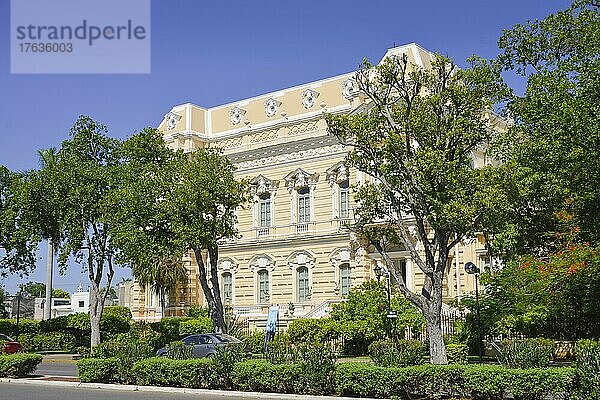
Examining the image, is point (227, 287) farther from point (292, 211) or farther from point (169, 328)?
point (169, 328)

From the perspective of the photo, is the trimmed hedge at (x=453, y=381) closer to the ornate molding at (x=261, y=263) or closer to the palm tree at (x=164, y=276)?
the ornate molding at (x=261, y=263)

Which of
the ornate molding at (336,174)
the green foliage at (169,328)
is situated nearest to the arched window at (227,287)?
the green foliage at (169,328)

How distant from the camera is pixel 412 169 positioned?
68.9ft

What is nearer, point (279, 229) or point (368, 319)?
point (368, 319)

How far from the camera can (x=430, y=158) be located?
802 inches

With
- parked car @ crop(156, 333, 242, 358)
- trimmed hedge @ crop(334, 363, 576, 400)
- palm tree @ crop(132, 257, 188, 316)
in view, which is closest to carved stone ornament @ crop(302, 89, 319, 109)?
palm tree @ crop(132, 257, 188, 316)

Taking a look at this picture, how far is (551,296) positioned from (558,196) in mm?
3492

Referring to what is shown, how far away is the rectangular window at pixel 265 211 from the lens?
157 ft

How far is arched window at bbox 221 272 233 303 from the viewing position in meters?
49.0

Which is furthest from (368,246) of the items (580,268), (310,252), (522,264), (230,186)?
(580,268)

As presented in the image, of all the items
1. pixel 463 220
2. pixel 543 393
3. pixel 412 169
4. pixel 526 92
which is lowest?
pixel 543 393

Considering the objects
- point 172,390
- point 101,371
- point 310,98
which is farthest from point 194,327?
point 172,390

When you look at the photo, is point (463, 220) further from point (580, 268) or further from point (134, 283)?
point (134, 283)

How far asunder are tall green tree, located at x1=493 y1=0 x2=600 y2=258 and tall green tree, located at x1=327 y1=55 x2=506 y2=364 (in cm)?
244
